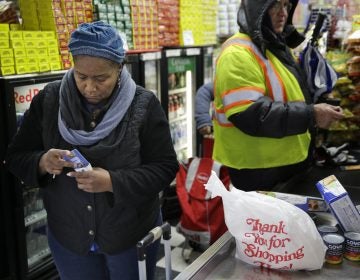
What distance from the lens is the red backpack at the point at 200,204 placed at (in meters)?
3.32

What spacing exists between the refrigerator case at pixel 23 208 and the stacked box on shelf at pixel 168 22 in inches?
62.0

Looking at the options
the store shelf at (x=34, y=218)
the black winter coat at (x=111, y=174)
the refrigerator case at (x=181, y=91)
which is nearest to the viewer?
the black winter coat at (x=111, y=174)

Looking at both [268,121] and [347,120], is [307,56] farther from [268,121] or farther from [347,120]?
[347,120]

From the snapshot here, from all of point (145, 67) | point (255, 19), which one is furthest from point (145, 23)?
point (255, 19)

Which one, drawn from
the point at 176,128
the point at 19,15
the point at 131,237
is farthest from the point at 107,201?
the point at 176,128

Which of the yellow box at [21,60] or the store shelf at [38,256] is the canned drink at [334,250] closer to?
the yellow box at [21,60]

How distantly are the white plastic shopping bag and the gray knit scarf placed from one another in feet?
1.72

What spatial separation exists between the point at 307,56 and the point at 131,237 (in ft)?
4.42

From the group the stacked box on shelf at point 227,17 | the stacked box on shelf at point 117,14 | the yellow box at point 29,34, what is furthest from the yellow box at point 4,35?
the stacked box on shelf at point 227,17

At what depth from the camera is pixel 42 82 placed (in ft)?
9.27

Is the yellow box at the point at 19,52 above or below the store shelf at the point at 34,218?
above

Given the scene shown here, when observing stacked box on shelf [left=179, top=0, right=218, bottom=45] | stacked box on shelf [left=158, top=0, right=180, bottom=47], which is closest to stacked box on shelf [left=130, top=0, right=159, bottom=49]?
stacked box on shelf [left=158, top=0, right=180, bottom=47]

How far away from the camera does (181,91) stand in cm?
500

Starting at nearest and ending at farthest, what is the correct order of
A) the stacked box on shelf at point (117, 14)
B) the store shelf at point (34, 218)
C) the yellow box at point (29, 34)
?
the yellow box at point (29, 34) < the store shelf at point (34, 218) < the stacked box on shelf at point (117, 14)
